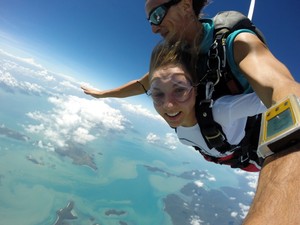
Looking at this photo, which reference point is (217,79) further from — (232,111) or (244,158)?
(244,158)

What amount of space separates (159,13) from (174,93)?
2.26 feet

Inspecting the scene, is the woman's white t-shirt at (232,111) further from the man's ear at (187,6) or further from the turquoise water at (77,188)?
the turquoise water at (77,188)

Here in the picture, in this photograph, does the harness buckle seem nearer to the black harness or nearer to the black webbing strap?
the black harness

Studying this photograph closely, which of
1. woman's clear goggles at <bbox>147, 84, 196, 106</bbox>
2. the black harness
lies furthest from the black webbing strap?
woman's clear goggles at <bbox>147, 84, 196, 106</bbox>

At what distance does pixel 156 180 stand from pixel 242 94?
9226 centimetres

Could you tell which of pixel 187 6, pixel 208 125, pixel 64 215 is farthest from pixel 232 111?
pixel 64 215

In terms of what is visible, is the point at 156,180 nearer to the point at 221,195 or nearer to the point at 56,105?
the point at 221,195

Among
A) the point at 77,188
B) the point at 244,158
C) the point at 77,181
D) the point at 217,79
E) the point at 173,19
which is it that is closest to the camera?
the point at 217,79

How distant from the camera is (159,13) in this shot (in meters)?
1.86

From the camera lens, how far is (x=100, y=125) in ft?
558

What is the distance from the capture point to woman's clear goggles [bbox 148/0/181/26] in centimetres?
183

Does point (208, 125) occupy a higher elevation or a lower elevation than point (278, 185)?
higher

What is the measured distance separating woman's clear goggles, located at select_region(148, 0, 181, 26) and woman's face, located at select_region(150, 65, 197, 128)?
1.51 ft

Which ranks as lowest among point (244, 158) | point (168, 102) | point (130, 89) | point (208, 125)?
point (244, 158)
